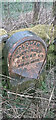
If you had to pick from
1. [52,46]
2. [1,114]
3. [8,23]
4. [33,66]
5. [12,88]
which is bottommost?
[1,114]

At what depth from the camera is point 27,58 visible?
2.59 metres

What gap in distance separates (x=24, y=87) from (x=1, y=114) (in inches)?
27.7

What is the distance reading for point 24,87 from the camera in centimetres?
283

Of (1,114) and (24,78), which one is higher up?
(24,78)

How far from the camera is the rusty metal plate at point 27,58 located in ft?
8.07

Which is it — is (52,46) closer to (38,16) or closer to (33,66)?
(33,66)

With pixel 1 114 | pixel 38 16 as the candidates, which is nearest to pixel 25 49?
pixel 1 114

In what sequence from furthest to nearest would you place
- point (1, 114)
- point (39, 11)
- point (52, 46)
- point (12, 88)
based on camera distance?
point (39, 11)
point (52, 46)
point (12, 88)
point (1, 114)

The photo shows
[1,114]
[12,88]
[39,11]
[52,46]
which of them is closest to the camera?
[1,114]

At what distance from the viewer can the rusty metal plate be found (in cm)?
246

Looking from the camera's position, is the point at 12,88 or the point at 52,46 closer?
the point at 12,88

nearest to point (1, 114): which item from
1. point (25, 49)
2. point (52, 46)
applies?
point (25, 49)

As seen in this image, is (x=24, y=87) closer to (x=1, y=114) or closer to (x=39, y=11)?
(x=1, y=114)

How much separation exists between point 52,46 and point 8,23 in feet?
8.05
